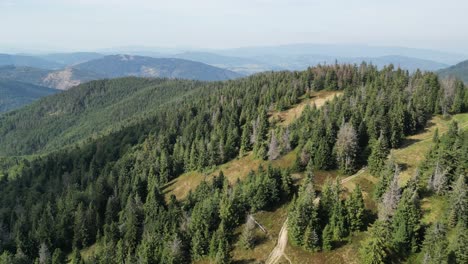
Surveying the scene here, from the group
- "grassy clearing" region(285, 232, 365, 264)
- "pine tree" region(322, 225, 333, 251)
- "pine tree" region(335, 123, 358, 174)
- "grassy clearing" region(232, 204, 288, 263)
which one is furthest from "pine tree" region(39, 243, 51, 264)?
"pine tree" region(335, 123, 358, 174)

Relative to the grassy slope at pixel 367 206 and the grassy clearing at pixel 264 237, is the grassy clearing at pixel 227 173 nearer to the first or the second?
the grassy slope at pixel 367 206

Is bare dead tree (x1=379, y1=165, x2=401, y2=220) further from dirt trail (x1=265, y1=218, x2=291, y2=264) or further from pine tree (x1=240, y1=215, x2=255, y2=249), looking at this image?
pine tree (x1=240, y1=215, x2=255, y2=249)

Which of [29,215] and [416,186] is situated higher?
[416,186]

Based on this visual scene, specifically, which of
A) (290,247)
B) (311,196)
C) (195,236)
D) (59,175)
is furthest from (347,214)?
(59,175)

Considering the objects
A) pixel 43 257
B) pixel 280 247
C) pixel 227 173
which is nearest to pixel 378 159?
pixel 280 247

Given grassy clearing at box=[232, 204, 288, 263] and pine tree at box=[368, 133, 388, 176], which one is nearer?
grassy clearing at box=[232, 204, 288, 263]

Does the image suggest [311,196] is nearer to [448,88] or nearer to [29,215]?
[448,88]

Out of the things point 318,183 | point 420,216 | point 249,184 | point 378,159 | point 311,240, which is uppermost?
point 378,159

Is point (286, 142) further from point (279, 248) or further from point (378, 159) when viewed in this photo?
point (279, 248)
